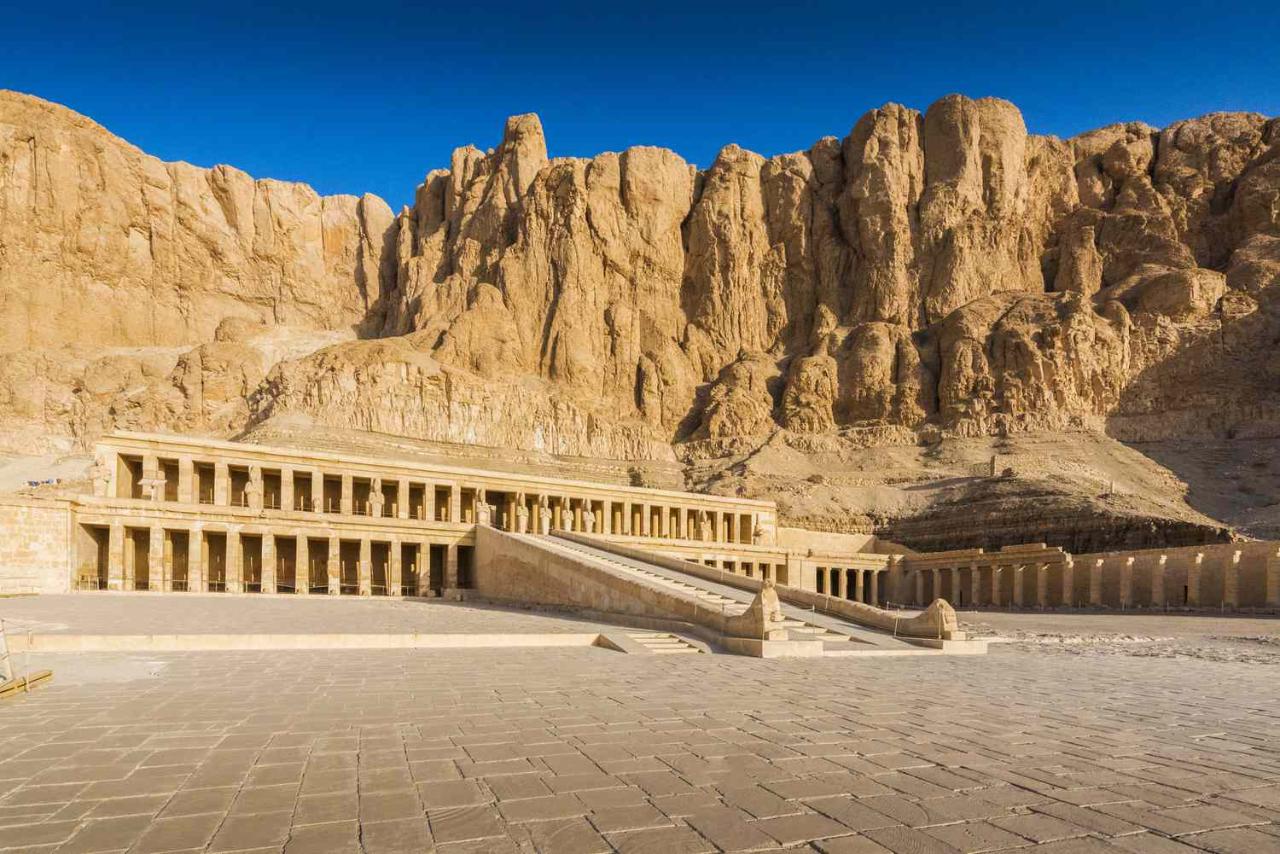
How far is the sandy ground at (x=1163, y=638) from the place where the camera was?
53.7ft

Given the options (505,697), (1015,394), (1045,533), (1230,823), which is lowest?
(1045,533)

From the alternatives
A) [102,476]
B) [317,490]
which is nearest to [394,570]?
[317,490]

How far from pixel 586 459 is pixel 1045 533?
41.9 metres

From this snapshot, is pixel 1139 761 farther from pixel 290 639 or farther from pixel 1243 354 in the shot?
pixel 1243 354

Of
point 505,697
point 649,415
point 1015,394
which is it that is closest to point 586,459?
point 649,415

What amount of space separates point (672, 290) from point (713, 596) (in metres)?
81.1

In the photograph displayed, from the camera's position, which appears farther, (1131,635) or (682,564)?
(682,564)

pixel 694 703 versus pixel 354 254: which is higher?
pixel 354 254

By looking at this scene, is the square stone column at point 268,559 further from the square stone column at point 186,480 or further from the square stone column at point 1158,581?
the square stone column at point 1158,581

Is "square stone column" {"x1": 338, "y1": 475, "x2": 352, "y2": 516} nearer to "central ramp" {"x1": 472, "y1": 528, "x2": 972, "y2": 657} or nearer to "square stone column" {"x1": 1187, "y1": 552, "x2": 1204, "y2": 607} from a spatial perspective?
"central ramp" {"x1": 472, "y1": 528, "x2": 972, "y2": 657}

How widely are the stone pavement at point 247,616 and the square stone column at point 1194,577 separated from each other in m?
28.5

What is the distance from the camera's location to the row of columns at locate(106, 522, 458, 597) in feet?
98.3

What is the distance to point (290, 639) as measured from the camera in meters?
14.4

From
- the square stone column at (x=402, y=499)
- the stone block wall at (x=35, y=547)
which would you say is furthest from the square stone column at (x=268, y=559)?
the square stone column at (x=402, y=499)
